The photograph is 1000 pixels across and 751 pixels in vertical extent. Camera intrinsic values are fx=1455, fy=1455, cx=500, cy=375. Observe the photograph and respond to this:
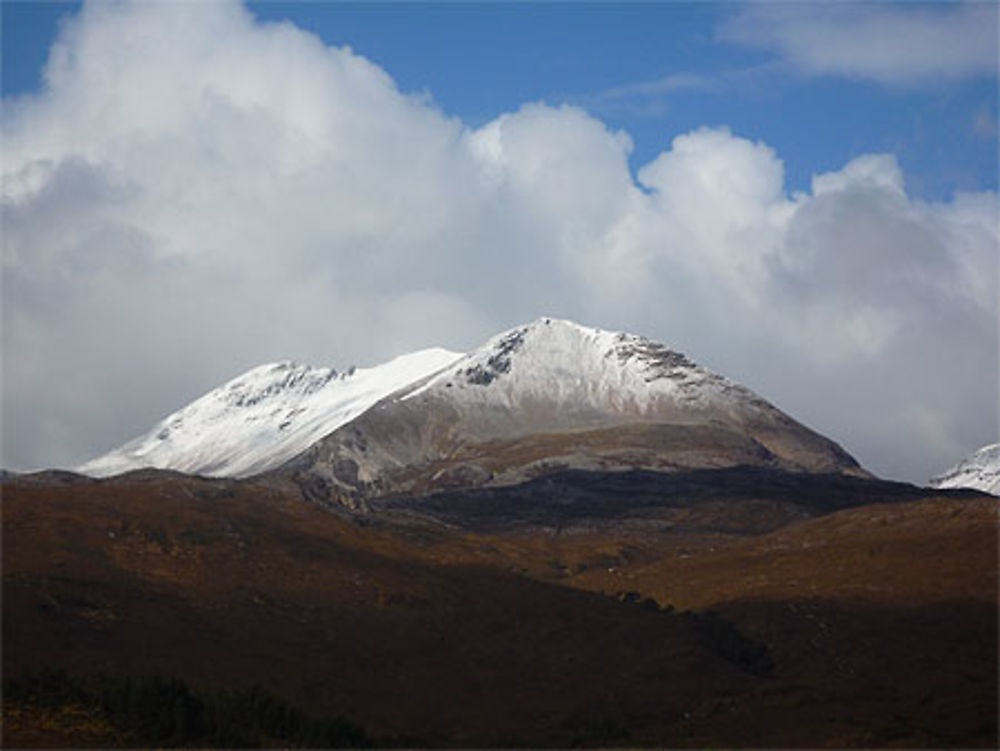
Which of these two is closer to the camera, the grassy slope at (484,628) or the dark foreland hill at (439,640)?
the dark foreland hill at (439,640)

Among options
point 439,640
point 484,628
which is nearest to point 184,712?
point 439,640

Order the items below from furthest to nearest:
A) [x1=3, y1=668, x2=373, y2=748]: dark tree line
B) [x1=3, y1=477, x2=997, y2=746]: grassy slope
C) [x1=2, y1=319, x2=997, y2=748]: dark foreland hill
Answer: [x1=3, y1=477, x2=997, y2=746]: grassy slope
[x1=2, y1=319, x2=997, y2=748]: dark foreland hill
[x1=3, y1=668, x2=373, y2=748]: dark tree line

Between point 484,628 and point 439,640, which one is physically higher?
point 484,628

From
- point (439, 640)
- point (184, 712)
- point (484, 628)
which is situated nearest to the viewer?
point (184, 712)

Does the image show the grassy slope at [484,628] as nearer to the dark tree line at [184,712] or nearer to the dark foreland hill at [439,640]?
the dark foreland hill at [439,640]

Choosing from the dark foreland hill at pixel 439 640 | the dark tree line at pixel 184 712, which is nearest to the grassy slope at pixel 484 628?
the dark foreland hill at pixel 439 640

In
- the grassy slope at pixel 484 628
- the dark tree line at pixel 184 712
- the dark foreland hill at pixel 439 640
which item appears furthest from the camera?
the grassy slope at pixel 484 628

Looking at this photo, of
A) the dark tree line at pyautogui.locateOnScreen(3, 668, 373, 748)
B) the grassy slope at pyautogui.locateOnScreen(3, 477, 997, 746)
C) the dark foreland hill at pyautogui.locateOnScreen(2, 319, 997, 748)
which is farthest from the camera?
the grassy slope at pyautogui.locateOnScreen(3, 477, 997, 746)

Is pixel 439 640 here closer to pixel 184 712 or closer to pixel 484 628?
pixel 484 628

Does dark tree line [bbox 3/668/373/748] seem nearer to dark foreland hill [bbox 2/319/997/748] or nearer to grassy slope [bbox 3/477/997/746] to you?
dark foreland hill [bbox 2/319/997/748]

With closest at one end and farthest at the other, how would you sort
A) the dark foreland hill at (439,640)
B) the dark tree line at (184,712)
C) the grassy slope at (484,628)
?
the dark tree line at (184,712), the dark foreland hill at (439,640), the grassy slope at (484,628)

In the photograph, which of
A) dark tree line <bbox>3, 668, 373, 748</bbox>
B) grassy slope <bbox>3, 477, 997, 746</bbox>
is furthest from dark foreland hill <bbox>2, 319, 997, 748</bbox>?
grassy slope <bbox>3, 477, 997, 746</bbox>

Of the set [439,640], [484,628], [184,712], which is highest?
[484,628]

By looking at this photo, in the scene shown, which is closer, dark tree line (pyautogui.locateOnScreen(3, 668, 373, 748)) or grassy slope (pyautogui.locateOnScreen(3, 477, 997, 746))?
dark tree line (pyautogui.locateOnScreen(3, 668, 373, 748))
